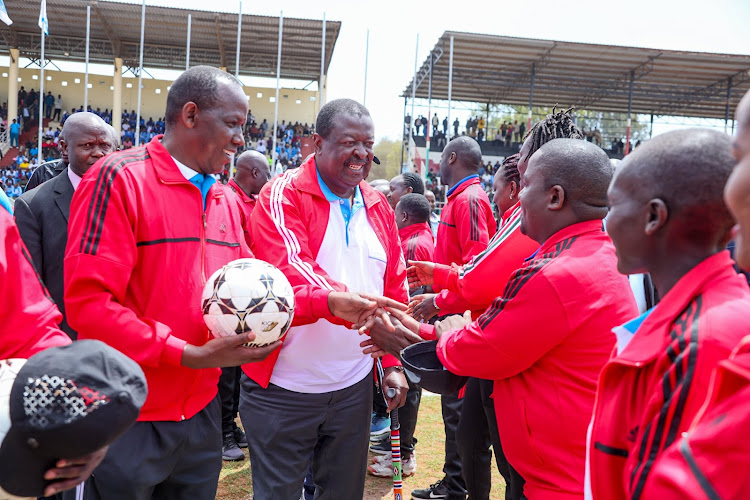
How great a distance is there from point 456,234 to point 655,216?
4260 millimetres

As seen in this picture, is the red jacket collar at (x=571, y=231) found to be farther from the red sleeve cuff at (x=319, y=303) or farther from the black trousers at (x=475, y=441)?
the black trousers at (x=475, y=441)

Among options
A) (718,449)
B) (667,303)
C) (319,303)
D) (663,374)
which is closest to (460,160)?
(319,303)

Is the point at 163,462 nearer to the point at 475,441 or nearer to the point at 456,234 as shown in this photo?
the point at 475,441

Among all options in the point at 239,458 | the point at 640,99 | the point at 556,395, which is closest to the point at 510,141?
the point at 640,99

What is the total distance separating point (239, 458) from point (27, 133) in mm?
34981

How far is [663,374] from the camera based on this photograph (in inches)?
55.6

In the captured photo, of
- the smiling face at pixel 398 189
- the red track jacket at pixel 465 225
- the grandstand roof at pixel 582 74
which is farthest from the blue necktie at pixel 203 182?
the grandstand roof at pixel 582 74

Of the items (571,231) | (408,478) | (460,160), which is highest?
(460,160)

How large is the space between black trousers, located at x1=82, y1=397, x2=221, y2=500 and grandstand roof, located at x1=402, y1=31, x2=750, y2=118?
25.2 metres

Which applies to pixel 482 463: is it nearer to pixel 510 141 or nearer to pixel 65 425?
pixel 65 425

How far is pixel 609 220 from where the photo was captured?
1.74m

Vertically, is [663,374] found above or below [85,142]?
below

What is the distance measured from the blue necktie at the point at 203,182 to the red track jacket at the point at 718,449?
7.22 ft

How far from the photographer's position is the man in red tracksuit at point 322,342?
324cm
